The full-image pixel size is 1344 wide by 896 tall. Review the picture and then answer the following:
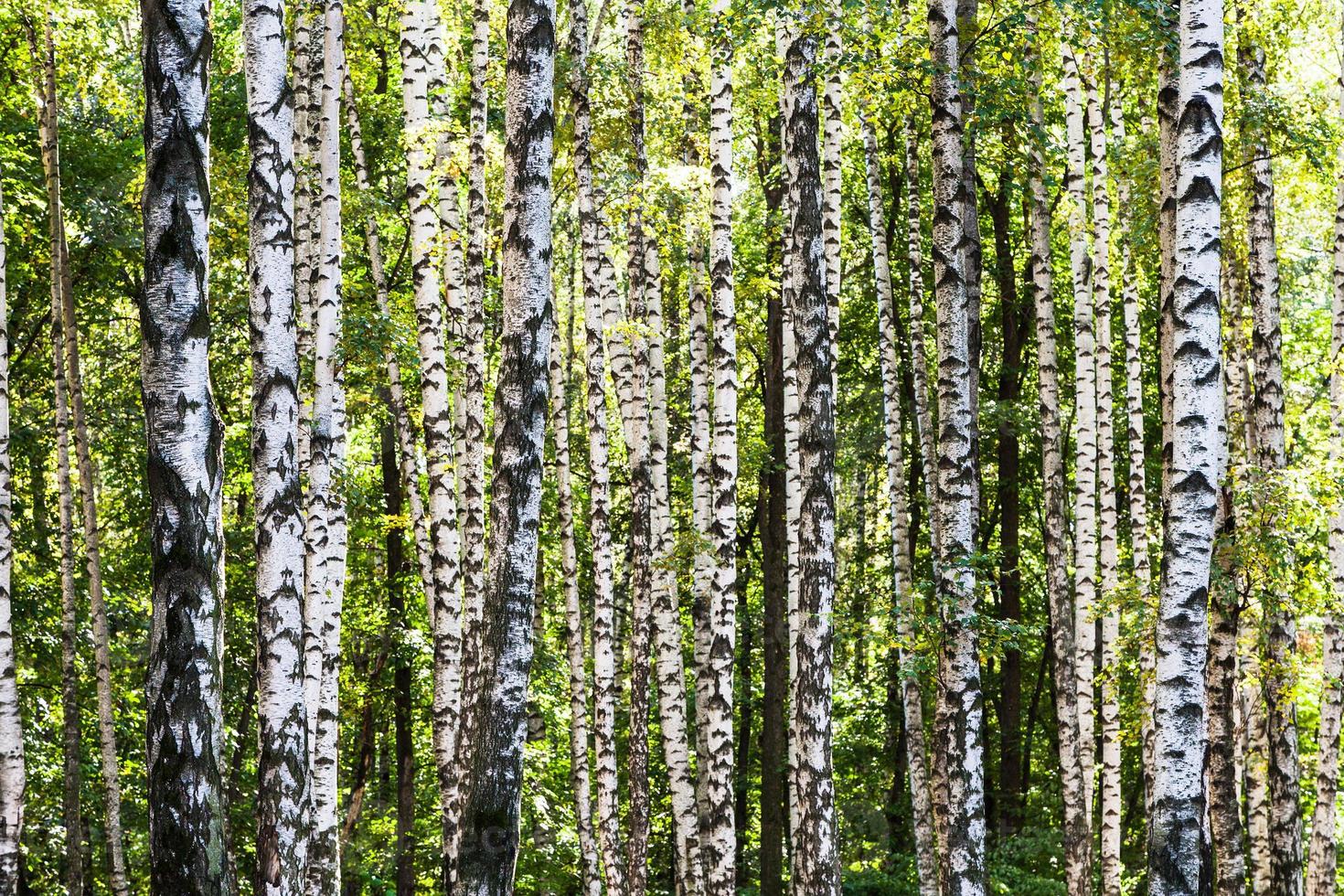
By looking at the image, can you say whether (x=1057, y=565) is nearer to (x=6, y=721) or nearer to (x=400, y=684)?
(x=400, y=684)

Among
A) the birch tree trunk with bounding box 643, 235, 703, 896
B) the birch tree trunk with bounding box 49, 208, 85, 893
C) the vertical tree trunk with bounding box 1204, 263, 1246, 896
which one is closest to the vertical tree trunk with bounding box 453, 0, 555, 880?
the vertical tree trunk with bounding box 1204, 263, 1246, 896

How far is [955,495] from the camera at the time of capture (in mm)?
8547

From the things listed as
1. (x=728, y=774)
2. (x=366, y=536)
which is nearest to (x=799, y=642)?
(x=728, y=774)

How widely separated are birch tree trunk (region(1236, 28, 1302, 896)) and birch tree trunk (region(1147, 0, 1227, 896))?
5460 millimetres

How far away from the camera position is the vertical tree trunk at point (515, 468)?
6.27m

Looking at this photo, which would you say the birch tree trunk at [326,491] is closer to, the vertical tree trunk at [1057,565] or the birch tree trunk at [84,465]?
the birch tree trunk at [84,465]

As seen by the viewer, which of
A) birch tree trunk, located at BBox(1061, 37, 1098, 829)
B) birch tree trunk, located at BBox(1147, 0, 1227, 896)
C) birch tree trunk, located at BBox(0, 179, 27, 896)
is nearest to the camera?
birch tree trunk, located at BBox(1147, 0, 1227, 896)

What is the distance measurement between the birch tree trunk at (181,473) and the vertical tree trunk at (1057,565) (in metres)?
10.2

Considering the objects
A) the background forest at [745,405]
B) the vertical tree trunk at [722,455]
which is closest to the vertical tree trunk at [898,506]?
the background forest at [745,405]

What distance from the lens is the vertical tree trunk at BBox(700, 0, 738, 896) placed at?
10.8m

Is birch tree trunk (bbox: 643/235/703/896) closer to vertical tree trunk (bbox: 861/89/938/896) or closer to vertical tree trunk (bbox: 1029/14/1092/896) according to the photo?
vertical tree trunk (bbox: 861/89/938/896)

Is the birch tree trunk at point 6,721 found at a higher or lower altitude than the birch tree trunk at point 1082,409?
lower

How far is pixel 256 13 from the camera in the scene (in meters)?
6.95

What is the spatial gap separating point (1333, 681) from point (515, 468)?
8077 mm
